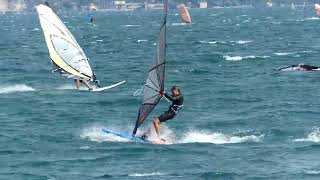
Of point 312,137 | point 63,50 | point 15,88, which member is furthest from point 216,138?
point 15,88

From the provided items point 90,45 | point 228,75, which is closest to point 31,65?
point 228,75

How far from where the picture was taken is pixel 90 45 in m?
119

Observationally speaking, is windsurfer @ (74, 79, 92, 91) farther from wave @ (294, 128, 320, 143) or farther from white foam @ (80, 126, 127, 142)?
A: wave @ (294, 128, 320, 143)

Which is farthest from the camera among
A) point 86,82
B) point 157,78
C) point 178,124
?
point 86,82

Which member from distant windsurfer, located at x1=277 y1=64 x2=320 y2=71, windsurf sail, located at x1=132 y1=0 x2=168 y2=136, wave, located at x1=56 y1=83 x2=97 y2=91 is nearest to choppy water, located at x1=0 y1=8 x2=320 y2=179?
A: wave, located at x1=56 y1=83 x2=97 y2=91

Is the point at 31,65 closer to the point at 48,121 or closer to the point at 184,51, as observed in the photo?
the point at 184,51

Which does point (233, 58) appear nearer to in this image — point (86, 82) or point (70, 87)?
point (70, 87)

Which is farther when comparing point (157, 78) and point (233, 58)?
point (233, 58)

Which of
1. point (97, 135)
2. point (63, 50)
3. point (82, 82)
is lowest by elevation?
point (82, 82)

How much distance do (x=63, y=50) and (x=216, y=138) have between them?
22.9 metres

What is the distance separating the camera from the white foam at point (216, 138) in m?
40.2

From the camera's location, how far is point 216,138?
134 feet

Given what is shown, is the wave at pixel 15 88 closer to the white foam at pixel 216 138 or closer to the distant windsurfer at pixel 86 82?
the distant windsurfer at pixel 86 82

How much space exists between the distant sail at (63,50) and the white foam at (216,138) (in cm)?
1927
